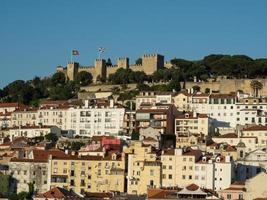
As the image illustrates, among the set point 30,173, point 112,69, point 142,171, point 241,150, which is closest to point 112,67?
point 112,69

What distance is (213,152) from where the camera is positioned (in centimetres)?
6141

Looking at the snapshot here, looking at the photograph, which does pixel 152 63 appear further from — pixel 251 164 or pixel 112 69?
pixel 251 164

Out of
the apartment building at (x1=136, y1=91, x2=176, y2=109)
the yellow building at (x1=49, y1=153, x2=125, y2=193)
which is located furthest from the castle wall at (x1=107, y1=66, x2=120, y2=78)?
the yellow building at (x1=49, y1=153, x2=125, y2=193)

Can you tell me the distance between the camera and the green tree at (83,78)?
95231mm

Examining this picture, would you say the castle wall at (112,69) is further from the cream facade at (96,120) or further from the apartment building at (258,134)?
the apartment building at (258,134)

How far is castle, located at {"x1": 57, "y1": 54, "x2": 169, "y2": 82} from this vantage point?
311ft

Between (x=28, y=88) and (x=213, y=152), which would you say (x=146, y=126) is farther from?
(x=28, y=88)

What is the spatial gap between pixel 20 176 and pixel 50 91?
1369 inches

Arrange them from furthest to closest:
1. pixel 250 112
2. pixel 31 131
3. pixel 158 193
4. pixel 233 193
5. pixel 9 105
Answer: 1. pixel 9 105
2. pixel 31 131
3. pixel 250 112
4. pixel 233 193
5. pixel 158 193

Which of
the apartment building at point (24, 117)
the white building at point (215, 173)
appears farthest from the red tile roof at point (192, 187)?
the apartment building at point (24, 117)

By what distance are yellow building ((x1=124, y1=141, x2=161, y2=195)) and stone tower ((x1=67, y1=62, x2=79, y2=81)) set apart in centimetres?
4182

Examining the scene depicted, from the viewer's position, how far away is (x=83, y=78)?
9569 cm

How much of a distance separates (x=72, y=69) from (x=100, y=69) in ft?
11.6

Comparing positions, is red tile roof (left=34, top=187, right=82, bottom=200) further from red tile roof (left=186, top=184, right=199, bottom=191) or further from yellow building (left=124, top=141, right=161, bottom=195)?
red tile roof (left=186, top=184, right=199, bottom=191)
